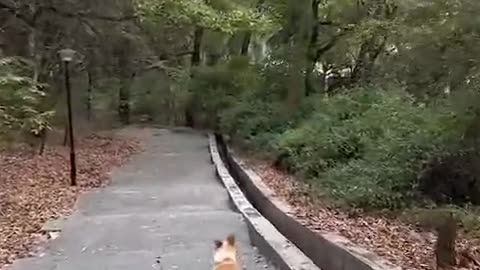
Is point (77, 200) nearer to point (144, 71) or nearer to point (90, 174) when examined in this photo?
point (90, 174)

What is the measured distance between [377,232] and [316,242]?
92 centimetres

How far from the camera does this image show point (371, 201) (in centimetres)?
858

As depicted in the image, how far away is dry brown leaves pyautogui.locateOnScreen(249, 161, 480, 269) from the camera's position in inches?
241

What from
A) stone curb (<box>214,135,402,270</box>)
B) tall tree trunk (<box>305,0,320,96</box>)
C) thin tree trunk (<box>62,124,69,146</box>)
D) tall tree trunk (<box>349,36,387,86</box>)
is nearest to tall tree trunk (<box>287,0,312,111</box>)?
tall tree trunk (<box>305,0,320,96</box>)

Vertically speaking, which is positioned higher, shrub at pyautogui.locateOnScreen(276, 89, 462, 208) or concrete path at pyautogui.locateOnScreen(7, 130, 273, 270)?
shrub at pyautogui.locateOnScreen(276, 89, 462, 208)

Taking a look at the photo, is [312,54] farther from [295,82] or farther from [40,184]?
[40,184]

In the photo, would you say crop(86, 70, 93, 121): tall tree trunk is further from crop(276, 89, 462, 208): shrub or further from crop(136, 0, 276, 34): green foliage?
crop(276, 89, 462, 208): shrub

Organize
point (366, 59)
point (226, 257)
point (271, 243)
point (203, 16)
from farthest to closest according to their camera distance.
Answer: point (366, 59) → point (203, 16) → point (271, 243) → point (226, 257)

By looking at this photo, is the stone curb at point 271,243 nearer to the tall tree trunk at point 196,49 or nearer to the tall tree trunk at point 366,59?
the tall tree trunk at point 366,59

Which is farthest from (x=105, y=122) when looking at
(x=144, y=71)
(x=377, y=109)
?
(x=377, y=109)

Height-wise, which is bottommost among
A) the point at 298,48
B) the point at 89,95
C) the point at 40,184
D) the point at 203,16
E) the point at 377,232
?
the point at 40,184

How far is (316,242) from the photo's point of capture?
6801mm

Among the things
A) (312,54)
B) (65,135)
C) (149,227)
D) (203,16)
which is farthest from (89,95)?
(149,227)

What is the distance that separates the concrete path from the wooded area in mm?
1560
